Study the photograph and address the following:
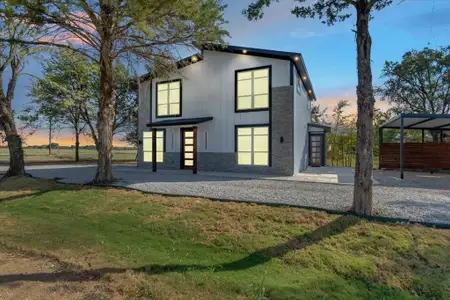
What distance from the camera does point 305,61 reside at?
13.6 meters

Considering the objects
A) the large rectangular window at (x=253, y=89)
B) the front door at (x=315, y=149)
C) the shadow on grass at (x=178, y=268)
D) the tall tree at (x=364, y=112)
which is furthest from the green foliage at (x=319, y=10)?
the front door at (x=315, y=149)

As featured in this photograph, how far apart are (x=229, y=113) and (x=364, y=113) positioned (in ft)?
29.3

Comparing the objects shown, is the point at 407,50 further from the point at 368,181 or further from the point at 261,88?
the point at 368,181

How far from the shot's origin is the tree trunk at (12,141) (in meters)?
12.4

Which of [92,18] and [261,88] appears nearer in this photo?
[92,18]

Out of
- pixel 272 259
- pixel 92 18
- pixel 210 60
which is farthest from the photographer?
pixel 210 60

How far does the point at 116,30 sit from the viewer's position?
8.99m

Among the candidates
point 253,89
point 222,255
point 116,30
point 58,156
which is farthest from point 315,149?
point 58,156

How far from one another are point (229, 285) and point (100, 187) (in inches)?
271

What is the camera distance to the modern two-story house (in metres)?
12.6

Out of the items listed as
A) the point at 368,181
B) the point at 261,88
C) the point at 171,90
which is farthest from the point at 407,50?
the point at 368,181

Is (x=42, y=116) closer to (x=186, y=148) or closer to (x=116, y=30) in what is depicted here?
(x=186, y=148)

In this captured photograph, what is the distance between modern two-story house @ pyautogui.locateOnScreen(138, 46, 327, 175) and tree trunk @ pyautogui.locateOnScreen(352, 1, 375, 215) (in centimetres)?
666

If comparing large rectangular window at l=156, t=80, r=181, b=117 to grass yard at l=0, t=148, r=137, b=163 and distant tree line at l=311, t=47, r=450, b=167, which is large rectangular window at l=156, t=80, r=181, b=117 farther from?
grass yard at l=0, t=148, r=137, b=163
